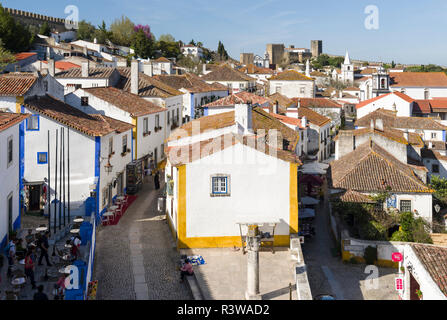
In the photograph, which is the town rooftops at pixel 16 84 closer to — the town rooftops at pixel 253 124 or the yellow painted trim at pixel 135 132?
the yellow painted trim at pixel 135 132

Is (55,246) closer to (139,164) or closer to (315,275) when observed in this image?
(315,275)

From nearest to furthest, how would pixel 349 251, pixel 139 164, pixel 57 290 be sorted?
pixel 57 290
pixel 349 251
pixel 139 164

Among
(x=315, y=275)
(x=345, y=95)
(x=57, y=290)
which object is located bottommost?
(x=315, y=275)

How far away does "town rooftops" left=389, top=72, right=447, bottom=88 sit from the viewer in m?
93.1

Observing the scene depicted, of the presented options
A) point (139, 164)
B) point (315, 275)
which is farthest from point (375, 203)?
point (139, 164)

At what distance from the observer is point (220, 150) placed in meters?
18.9

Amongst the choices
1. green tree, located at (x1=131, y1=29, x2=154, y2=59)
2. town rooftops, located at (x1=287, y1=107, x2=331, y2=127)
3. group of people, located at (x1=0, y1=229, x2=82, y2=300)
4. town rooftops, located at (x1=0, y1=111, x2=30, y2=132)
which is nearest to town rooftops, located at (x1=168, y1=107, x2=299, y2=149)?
town rooftops, located at (x1=0, y1=111, x2=30, y2=132)

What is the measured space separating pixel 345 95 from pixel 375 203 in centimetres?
7098

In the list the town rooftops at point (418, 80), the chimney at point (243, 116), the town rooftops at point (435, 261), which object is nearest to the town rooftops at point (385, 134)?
the chimney at point (243, 116)

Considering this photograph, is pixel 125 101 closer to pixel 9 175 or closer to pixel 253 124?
pixel 253 124

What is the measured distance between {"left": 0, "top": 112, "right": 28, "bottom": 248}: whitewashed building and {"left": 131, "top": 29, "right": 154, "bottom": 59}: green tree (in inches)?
3277

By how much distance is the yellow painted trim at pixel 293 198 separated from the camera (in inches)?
763

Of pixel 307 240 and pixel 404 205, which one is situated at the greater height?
pixel 404 205

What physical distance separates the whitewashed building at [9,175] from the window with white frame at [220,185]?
25.6 ft
